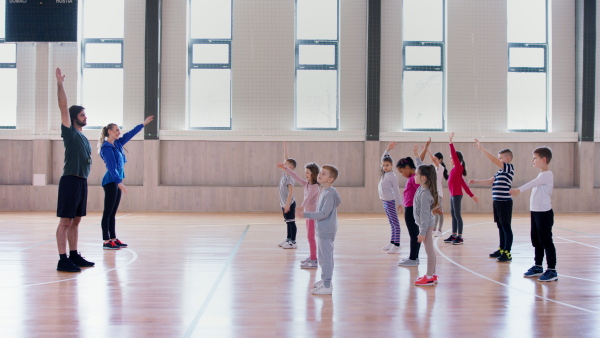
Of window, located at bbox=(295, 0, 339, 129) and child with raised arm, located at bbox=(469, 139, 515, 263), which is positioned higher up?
window, located at bbox=(295, 0, 339, 129)

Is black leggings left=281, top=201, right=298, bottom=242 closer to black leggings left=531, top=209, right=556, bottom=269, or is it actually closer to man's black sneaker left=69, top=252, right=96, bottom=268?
man's black sneaker left=69, top=252, right=96, bottom=268

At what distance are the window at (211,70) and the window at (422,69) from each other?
15.1 ft

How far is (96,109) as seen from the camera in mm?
13234

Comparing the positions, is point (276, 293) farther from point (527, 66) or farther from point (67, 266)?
point (527, 66)

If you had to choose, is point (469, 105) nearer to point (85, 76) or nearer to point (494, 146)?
point (494, 146)

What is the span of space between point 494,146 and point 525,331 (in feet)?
34.2

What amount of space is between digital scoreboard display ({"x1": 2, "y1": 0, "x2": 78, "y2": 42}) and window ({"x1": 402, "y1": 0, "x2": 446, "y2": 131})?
8.28 m

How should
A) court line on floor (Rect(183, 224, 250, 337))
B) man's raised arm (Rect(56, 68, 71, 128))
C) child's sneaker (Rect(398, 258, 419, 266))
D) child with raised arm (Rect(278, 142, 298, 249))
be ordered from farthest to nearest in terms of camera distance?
child with raised arm (Rect(278, 142, 298, 249)) → child's sneaker (Rect(398, 258, 419, 266)) → man's raised arm (Rect(56, 68, 71, 128)) → court line on floor (Rect(183, 224, 250, 337))

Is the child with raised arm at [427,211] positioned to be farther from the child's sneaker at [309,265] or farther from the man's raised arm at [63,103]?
the man's raised arm at [63,103]

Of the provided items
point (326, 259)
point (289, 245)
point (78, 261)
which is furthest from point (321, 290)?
point (78, 261)

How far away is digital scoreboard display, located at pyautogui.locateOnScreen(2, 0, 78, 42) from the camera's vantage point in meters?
12.4

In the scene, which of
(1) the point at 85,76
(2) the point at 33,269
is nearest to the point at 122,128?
(1) the point at 85,76

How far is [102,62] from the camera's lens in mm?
13273

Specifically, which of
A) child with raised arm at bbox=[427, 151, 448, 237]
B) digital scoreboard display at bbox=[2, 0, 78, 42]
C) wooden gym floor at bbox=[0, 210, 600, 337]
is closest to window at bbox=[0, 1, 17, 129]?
digital scoreboard display at bbox=[2, 0, 78, 42]
